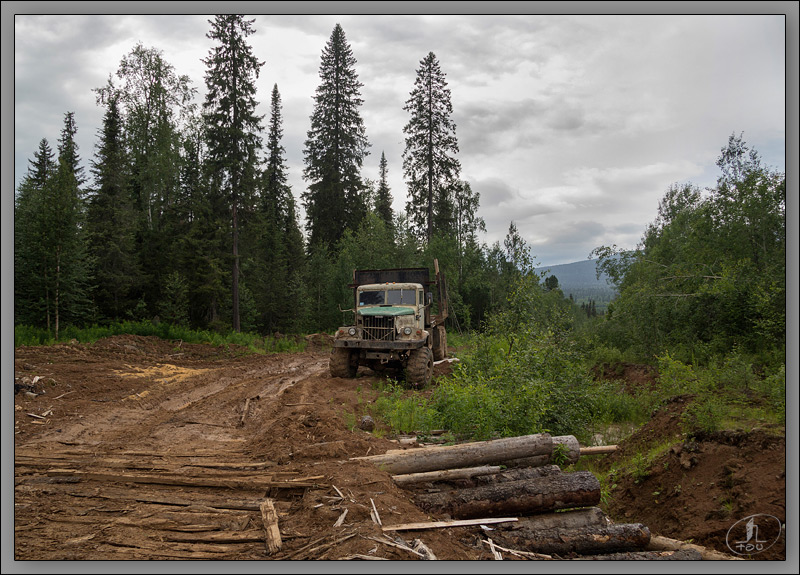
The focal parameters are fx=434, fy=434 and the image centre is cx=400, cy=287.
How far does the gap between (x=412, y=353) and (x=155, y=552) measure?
7.95 metres

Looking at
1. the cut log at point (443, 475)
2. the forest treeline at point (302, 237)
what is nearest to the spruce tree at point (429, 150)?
the forest treeline at point (302, 237)

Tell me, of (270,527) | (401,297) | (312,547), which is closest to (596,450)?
(312,547)

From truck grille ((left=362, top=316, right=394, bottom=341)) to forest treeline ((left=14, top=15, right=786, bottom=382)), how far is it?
2.44 meters

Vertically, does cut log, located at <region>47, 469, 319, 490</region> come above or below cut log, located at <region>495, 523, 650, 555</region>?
above

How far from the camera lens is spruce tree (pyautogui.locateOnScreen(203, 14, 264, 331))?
21312mm

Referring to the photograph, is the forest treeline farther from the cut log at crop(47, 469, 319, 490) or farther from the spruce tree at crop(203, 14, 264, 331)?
the cut log at crop(47, 469, 319, 490)

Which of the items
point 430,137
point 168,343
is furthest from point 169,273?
point 430,137

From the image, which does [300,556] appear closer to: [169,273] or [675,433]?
[675,433]

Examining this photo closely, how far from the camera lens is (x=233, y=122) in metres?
21.7

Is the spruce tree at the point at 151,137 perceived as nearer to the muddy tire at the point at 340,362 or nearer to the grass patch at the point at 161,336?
the grass patch at the point at 161,336

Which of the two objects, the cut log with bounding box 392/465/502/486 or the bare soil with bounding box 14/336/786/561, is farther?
the cut log with bounding box 392/465/502/486

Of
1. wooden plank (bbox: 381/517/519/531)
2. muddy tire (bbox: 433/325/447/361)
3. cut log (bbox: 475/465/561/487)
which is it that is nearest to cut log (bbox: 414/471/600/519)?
wooden plank (bbox: 381/517/519/531)

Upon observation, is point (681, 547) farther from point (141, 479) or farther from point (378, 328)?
point (378, 328)

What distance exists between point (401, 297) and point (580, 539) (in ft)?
28.4
